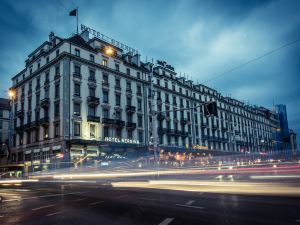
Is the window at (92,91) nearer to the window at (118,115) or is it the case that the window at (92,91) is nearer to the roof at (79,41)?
the window at (118,115)

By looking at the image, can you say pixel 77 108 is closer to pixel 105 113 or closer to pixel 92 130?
pixel 92 130

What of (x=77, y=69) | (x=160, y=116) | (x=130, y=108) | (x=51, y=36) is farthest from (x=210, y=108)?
(x=51, y=36)

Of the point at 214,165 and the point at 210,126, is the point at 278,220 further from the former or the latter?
the point at 210,126

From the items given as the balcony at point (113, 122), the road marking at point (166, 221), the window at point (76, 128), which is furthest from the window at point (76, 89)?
the road marking at point (166, 221)

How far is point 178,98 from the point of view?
55781 millimetres

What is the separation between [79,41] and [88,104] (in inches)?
394

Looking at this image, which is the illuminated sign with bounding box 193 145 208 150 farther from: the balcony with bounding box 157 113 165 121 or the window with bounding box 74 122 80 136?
the window with bounding box 74 122 80 136

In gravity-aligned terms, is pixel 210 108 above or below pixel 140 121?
below

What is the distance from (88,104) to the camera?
3834 centimetres

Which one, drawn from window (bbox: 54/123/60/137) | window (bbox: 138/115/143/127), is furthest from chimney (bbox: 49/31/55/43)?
window (bbox: 138/115/143/127)

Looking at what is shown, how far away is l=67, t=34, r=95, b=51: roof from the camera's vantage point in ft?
129

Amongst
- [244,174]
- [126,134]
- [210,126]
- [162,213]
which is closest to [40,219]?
[162,213]

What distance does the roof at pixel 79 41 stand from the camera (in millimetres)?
39188

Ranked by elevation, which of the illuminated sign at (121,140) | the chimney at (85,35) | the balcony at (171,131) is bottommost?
the illuminated sign at (121,140)
